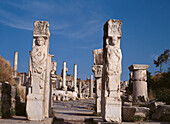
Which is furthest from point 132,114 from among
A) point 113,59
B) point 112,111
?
point 113,59

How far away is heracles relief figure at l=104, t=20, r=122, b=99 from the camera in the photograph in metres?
6.92

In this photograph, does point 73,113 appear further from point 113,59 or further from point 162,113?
point 113,59

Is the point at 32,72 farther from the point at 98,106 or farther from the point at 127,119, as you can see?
the point at 98,106

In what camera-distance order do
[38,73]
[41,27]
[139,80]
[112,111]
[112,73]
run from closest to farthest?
1. [112,111]
2. [112,73]
3. [38,73]
4. [41,27]
5. [139,80]

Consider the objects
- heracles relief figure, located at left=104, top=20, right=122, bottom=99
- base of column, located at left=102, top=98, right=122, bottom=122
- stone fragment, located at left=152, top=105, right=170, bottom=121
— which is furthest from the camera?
stone fragment, located at left=152, top=105, right=170, bottom=121

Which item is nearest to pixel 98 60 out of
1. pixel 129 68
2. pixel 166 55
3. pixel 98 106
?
pixel 98 106

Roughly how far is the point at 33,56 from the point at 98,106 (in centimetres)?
534

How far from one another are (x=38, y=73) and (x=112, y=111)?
2.87 meters

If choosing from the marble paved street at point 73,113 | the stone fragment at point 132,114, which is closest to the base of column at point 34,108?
the marble paved street at point 73,113

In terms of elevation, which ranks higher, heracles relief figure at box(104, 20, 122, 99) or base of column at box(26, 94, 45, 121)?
heracles relief figure at box(104, 20, 122, 99)

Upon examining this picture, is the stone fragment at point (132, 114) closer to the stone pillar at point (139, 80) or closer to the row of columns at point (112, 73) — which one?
the row of columns at point (112, 73)

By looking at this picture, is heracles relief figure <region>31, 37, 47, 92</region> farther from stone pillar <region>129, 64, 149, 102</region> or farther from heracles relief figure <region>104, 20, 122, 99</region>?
stone pillar <region>129, 64, 149, 102</region>

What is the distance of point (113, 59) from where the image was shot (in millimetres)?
7020

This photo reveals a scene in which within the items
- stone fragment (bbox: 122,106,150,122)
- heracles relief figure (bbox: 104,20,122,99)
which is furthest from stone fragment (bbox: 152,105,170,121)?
heracles relief figure (bbox: 104,20,122,99)
